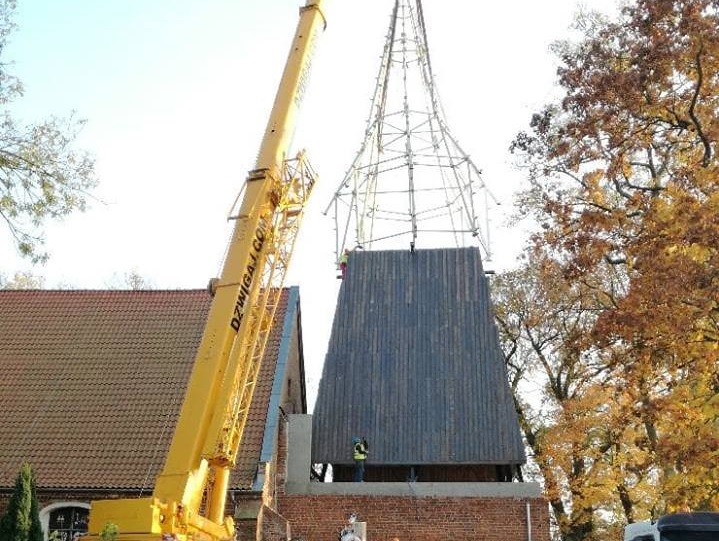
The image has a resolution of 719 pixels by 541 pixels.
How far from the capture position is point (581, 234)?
48.2ft

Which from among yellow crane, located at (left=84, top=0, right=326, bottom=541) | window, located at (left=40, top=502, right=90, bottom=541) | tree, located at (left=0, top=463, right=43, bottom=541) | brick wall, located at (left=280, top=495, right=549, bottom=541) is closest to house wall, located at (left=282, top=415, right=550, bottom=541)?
brick wall, located at (left=280, top=495, right=549, bottom=541)

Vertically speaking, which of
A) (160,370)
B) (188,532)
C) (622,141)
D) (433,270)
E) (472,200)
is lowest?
(188,532)

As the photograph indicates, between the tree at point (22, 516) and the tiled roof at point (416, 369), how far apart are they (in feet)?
23.8

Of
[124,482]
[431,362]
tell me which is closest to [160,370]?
[124,482]

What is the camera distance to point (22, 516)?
1488 cm

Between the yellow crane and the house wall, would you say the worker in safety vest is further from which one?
the yellow crane

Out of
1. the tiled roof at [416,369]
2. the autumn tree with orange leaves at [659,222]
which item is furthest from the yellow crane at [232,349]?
the tiled roof at [416,369]

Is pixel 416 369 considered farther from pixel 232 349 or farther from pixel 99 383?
pixel 232 349

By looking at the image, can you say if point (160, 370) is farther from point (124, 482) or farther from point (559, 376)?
point (559, 376)

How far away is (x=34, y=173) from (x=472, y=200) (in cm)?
1407

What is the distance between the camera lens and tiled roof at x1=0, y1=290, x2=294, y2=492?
58.6 feet

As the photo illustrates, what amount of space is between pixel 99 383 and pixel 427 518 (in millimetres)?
8606

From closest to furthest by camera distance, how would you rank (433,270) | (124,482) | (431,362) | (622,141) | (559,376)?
(622,141) < (124,482) < (431,362) < (433,270) < (559,376)

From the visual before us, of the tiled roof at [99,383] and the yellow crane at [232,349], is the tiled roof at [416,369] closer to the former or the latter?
the tiled roof at [99,383]
